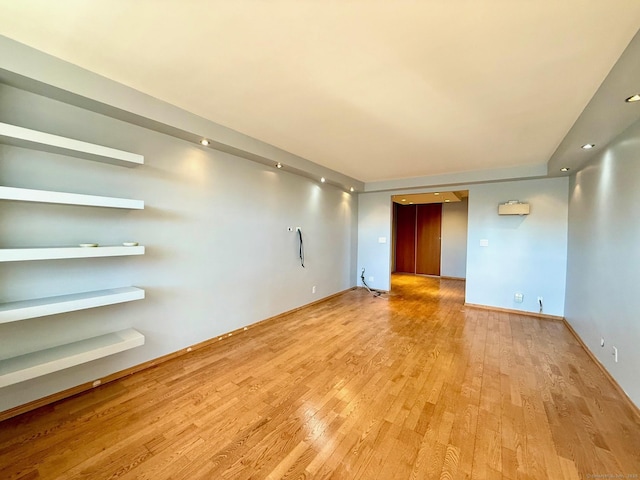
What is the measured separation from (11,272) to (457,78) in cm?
369

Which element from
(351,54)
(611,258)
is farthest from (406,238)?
(351,54)

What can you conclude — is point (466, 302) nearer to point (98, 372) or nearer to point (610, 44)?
point (610, 44)

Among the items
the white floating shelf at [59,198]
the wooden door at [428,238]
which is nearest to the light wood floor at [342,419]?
the white floating shelf at [59,198]

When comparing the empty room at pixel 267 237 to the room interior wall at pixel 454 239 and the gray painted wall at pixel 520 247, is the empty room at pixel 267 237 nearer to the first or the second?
the gray painted wall at pixel 520 247

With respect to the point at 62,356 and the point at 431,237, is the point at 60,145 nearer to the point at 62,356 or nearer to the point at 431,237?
the point at 62,356

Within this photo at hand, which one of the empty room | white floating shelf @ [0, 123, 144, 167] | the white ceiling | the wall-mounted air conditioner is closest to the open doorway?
the wall-mounted air conditioner

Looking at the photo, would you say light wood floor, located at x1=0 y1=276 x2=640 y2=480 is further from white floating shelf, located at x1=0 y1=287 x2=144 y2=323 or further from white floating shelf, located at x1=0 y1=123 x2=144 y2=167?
white floating shelf, located at x1=0 y1=123 x2=144 y2=167

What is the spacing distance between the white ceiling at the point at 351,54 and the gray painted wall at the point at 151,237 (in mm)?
585

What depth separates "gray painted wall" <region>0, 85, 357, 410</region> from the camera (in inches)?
79.0

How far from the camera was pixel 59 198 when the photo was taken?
76.0 inches

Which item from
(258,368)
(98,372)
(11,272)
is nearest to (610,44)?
(258,368)

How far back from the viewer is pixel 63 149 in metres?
2.01

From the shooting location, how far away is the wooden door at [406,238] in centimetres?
932

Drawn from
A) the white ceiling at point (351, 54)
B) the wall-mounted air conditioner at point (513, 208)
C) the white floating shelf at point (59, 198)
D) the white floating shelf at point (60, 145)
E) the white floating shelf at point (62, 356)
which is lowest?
the white floating shelf at point (62, 356)
